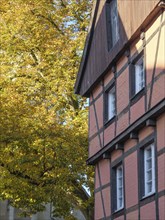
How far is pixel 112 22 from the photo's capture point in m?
24.5

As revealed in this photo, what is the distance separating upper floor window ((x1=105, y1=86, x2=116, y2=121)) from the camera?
23781mm

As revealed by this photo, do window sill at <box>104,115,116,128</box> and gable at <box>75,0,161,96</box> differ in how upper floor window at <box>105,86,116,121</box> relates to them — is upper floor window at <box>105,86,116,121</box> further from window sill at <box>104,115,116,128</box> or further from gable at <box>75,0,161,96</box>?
gable at <box>75,0,161,96</box>

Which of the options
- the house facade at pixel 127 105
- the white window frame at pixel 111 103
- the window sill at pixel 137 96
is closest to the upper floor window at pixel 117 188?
the house facade at pixel 127 105

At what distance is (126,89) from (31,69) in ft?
36.5

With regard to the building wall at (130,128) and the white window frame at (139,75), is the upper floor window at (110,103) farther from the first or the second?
the white window frame at (139,75)

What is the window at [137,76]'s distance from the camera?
70.6ft

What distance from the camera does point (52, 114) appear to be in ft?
101

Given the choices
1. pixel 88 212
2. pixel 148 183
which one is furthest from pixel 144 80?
pixel 88 212

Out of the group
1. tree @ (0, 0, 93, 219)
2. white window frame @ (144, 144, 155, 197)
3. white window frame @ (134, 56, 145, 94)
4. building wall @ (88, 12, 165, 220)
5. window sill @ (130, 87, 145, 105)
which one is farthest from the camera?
tree @ (0, 0, 93, 219)

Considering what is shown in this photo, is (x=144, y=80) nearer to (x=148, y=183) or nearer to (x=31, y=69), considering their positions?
(x=148, y=183)

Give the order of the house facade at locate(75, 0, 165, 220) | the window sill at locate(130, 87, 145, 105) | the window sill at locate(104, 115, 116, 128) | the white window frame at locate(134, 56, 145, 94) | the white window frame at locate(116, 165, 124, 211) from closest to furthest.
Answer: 1. the house facade at locate(75, 0, 165, 220)
2. the window sill at locate(130, 87, 145, 105)
3. the white window frame at locate(134, 56, 145, 94)
4. the white window frame at locate(116, 165, 124, 211)
5. the window sill at locate(104, 115, 116, 128)

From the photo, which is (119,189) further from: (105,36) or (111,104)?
(105,36)

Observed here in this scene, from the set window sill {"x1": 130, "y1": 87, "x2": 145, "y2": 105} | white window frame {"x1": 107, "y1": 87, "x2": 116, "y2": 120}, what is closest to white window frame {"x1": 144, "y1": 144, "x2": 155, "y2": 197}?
window sill {"x1": 130, "y1": 87, "x2": 145, "y2": 105}

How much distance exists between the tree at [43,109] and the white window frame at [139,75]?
25.9 ft
